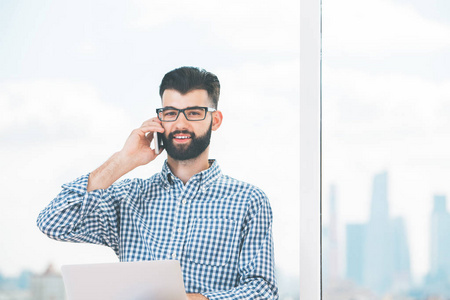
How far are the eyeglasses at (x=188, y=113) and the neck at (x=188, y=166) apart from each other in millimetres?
129

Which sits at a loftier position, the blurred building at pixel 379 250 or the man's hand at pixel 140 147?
the man's hand at pixel 140 147

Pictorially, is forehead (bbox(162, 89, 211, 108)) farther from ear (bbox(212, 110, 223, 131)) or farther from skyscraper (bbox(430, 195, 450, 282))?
skyscraper (bbox(430, 195, 450, 282))

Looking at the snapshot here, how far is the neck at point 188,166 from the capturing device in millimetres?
2141

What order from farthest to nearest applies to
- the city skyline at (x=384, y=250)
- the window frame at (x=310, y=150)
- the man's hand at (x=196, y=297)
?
the window frame at (x=310, y=150), the city skyline at (x=384, y=250), the man's hand at (x=196, y=297)

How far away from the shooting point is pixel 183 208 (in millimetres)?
2098

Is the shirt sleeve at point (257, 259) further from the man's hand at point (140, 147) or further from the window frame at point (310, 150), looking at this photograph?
the man's hand at point (140, 147)

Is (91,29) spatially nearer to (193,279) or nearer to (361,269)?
(193,279)

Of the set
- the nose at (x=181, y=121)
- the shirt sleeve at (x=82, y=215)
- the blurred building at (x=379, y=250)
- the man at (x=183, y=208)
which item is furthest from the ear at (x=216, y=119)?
the blurred building at (x=379, y=250)


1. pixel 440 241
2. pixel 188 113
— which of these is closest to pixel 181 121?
pixel 188 113

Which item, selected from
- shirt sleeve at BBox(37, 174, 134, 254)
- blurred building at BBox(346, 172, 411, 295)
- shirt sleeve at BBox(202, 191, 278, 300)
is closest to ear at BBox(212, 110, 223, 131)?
shirt sleeve at BBox(202, 191, 278, 300)

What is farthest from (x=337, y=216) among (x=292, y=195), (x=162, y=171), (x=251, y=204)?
(x=162, y=171)

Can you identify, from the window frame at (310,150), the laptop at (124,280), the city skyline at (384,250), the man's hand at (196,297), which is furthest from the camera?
the window frame at (310,150)

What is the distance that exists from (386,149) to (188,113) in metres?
0.72

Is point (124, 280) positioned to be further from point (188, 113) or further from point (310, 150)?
point (310, 150)
